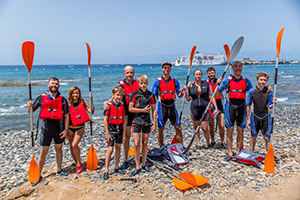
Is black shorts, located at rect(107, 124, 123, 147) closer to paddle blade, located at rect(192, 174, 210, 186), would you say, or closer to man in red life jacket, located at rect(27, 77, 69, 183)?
man in red life jacket, located at rect(27, 77, 69, 183)

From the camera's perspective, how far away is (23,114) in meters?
13.7

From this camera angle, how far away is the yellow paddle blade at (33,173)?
15.1 feet

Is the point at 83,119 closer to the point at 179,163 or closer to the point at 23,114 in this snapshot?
the point at 179,163

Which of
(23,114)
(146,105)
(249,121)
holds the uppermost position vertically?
(146,105)

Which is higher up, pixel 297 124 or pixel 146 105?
pixel 146 105

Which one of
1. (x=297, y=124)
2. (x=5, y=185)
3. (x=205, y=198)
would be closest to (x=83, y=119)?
(x=5, y=185)

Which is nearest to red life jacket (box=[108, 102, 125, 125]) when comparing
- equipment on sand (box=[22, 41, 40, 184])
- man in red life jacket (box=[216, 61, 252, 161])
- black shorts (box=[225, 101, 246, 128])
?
equipment on sand (box=[22, 41, 40, 184])

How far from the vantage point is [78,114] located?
4.82 meters

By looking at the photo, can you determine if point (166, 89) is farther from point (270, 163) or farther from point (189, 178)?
point (270, 163)

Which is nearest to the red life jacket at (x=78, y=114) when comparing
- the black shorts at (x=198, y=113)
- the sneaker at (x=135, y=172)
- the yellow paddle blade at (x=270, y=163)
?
the sneaker at (x=135, y=172)

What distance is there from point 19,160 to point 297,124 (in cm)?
1137

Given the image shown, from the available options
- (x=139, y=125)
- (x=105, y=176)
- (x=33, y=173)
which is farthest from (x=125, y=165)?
(x=33, y=173)

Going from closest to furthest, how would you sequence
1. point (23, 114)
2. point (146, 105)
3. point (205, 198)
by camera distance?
1. point (205, 198)
2. point (146, 105)
3. point (23, 114)

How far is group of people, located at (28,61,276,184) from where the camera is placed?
4.59m
